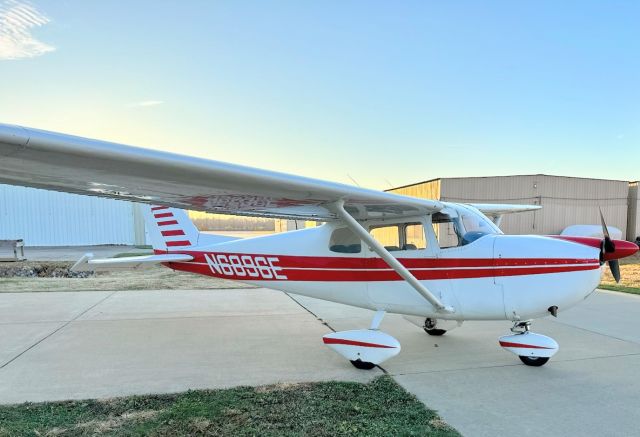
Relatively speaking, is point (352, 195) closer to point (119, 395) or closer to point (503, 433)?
point (503, 433)

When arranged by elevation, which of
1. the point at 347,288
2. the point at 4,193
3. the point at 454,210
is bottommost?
the point at 347,288

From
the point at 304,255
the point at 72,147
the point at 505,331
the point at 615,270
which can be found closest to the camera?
the point at 72,147

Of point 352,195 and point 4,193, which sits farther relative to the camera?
→ point 4,193

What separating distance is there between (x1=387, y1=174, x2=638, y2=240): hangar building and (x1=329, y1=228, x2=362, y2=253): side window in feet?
46.9

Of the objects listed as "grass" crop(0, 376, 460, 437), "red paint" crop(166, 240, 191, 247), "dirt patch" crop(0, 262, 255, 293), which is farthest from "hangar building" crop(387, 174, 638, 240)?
"grass" crop(0, 376, 460, 437)

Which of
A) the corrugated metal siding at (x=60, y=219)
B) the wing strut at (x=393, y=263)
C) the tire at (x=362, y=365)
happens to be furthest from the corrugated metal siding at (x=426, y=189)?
the corrugated metal siding at (x=60, y=219)

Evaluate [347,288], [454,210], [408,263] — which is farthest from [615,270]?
[347,288]

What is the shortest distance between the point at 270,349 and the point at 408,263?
2177 mm

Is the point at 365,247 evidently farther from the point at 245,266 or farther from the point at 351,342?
the point at 245,266

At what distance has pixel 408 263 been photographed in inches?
203

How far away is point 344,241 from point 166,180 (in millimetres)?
2859

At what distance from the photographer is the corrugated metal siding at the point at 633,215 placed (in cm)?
2338

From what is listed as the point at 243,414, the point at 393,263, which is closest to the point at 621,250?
the point at 393,263

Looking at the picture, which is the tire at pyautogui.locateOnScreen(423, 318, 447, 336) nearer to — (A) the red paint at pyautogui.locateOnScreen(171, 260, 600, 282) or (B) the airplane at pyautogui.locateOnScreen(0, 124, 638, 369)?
(B) the airplane at pyautogui.locateOnScreen(0, 124, 638, 369)
